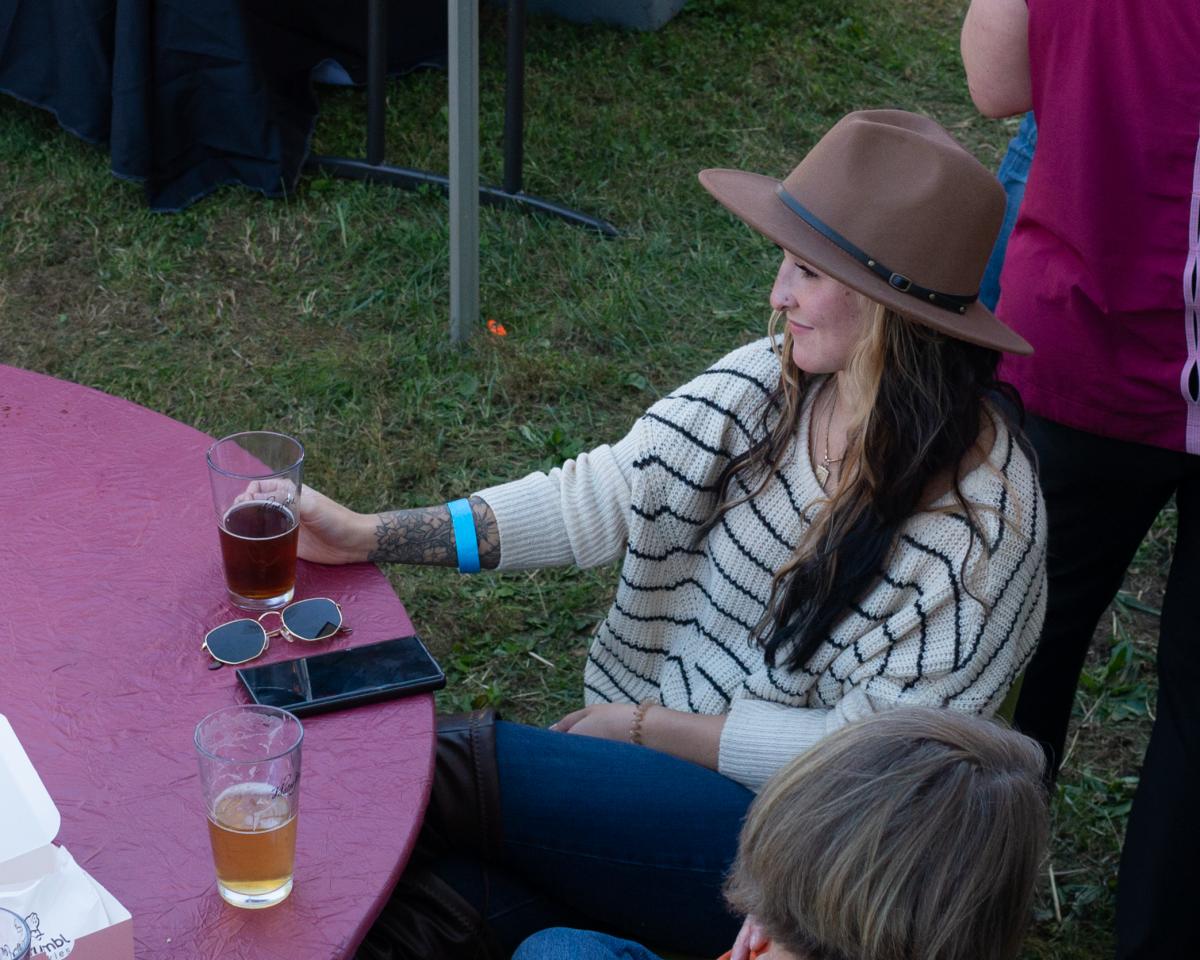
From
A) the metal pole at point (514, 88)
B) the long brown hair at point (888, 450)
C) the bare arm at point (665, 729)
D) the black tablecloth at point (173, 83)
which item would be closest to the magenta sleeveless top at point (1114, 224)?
the long brown hair at point (888, 450)

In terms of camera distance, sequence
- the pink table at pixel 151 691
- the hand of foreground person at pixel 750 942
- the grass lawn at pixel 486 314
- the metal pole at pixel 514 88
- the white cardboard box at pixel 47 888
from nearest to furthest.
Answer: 1. the white cardboard box at pixel 47 888
2. the pink table at pixel 151 691
3. the hand of foreground person at pixel 750 942
4. the grass lawn at pixel 486 314
5. the metal pole at pixel 514 88

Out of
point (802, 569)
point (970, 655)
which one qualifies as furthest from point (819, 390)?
point (970, 655)

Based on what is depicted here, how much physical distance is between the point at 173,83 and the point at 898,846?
3571 millimetres

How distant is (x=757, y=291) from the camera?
4.14 metres

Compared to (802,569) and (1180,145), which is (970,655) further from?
(1180,145)

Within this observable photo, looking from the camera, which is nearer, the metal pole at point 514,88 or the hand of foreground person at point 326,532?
the hand of foreground person at point 326,532

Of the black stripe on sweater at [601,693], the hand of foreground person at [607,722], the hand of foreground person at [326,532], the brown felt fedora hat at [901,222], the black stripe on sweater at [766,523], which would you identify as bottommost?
the black stripe on sweater at [601,693]

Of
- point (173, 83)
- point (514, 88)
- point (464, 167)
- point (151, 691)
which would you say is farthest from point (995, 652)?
point (173, 83)

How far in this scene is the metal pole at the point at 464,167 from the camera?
133 inches

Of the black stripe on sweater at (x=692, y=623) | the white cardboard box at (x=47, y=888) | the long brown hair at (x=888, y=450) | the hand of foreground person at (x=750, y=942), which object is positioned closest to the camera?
the white cardboard box at (x=47, y=888)

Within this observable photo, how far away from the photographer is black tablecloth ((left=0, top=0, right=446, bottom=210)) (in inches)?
156

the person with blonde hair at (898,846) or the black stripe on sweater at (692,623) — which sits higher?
the person with blonde hair at (898,846)

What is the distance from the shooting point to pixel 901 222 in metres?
1.65

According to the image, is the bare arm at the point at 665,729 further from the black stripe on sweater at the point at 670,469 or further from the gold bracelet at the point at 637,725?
the black stripe on sweater at the point at 670,469
